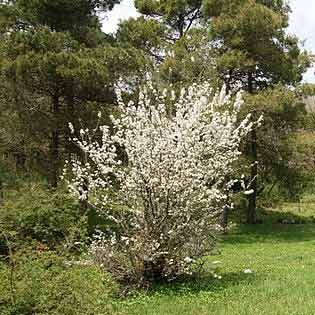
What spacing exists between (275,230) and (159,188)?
14.9 meters

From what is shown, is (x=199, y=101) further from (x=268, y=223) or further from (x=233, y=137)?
(x=268, y=223)

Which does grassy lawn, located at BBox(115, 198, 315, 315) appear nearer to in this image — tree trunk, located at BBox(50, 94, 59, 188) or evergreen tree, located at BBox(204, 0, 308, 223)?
tree trunk, located at BBox(50, 94, 59, 188)

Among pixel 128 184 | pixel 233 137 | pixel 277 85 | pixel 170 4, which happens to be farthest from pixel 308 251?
pixel 170 4

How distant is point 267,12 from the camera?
21047mm

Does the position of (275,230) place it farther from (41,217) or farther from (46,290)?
(46,290)

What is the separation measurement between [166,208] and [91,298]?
3.58m

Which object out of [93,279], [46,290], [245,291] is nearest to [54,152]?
[245,291]

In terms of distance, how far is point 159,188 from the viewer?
9477 millimetres

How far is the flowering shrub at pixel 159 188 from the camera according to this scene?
9.50 meters

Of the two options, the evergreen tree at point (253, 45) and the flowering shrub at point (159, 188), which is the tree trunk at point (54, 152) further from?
the flowering shrub at point (159, 188)

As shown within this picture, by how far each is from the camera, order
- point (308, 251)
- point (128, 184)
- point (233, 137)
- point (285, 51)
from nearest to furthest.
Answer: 1. point (128, 184)
2. point (233, 137)
3. point (308, 251)
4. point (285, 51)

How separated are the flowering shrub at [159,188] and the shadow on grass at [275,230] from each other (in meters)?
10.5

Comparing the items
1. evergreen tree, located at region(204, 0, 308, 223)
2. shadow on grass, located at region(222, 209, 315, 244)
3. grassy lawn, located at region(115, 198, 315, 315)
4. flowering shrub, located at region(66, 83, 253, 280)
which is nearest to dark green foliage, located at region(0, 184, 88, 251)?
flowering shrub, located at region(66, 83, 253, 280)

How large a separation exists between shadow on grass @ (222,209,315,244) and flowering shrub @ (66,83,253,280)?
10.5 m
